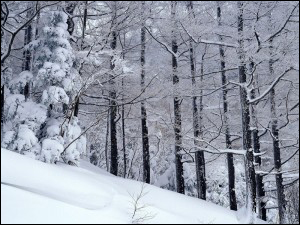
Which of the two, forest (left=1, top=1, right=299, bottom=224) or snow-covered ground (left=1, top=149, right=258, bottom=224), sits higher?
forest (left=1, top=1, right=299, bottom=224)

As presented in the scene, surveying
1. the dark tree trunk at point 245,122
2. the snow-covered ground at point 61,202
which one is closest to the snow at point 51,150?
the snow-covered ground at point 61,202

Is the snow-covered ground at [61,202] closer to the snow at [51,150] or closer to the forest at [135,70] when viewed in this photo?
the snow at [51,150]

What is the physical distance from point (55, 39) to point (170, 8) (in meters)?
5.08

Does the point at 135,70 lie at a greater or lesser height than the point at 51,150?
greater

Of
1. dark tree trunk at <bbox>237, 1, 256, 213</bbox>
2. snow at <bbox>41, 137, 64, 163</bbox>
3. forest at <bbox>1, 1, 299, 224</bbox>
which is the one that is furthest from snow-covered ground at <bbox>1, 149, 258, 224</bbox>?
dark tree trunk at <bbox>237, 1, 256, 213</bbox>

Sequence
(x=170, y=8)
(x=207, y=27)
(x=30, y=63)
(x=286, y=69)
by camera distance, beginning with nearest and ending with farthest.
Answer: (x=286, y=69)
(x=207, y=27)
(x=30, y=63)
(x=170, y=8)

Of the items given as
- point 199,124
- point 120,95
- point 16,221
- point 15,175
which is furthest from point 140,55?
point 16,221

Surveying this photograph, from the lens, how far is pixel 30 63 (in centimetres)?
1128

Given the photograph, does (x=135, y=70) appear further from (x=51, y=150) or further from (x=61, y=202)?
(x=61, y=202)

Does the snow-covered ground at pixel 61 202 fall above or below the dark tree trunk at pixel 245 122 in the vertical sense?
below

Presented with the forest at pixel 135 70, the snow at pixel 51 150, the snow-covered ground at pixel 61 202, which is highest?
the forest at pixel 135 70

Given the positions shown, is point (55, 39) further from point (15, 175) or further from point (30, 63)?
point (15, 175)

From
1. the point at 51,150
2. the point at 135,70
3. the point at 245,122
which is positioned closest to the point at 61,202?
the point at 51,150

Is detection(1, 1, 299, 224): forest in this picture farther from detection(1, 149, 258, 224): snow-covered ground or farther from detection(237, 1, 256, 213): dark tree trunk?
detection(1, 149, 258, 224): snow-covered ground
